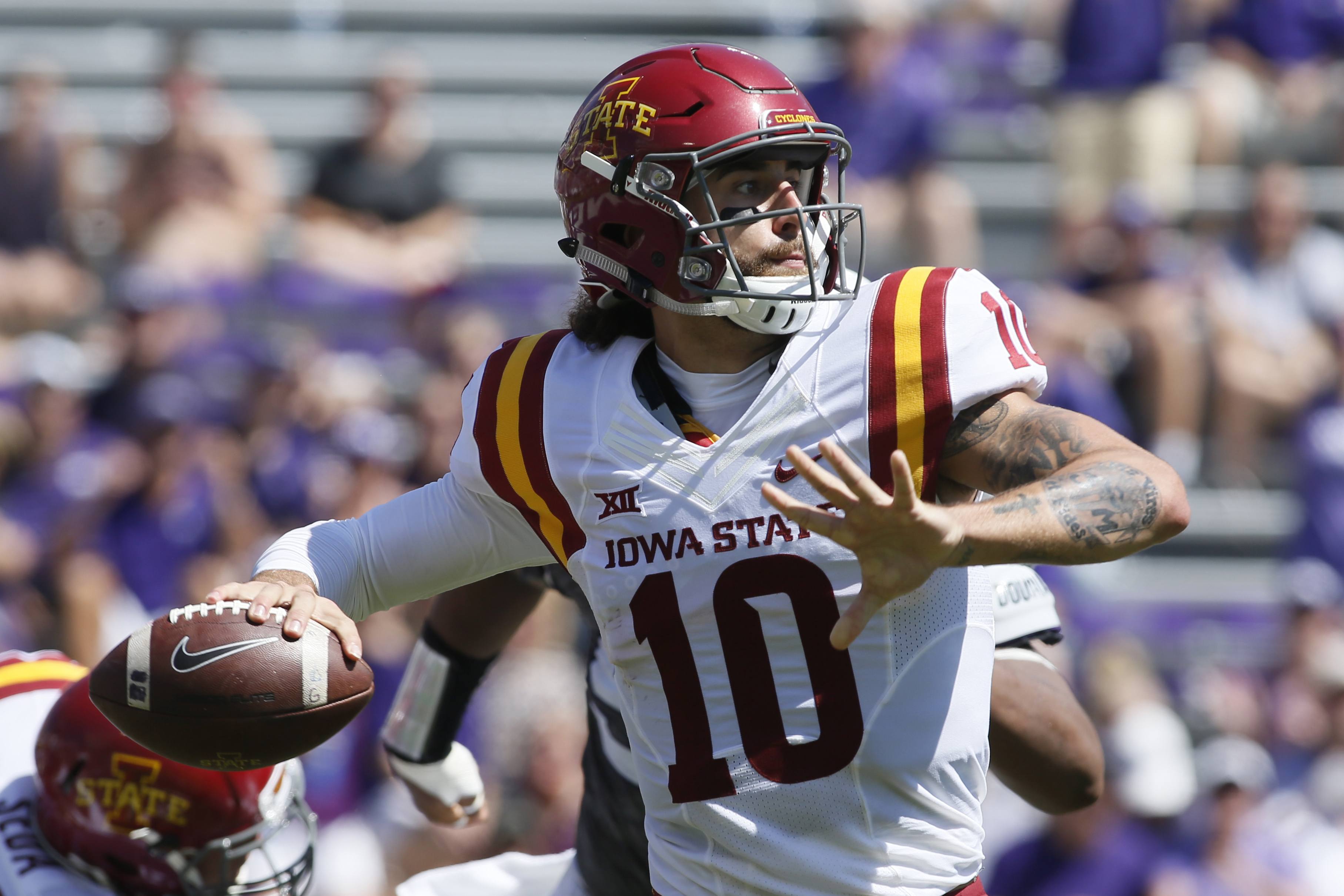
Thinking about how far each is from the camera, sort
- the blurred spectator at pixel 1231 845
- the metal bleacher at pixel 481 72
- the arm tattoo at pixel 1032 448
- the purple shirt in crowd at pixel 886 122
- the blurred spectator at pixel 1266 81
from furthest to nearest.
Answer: the metal bleacher at pixel 481 72, the blurred spectator at pixel 1266 81, the purple shirt in crowd at pixel 886 122, the blurred spectator at pixel 1231 845, the arm tattoo at pixel 1032 448

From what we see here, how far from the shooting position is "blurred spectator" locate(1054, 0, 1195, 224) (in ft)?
26.2

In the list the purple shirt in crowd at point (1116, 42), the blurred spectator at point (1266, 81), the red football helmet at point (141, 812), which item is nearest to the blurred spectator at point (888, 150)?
the purple shirt in crowd at point (1116, 42)

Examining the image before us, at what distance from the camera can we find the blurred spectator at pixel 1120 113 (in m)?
7.97

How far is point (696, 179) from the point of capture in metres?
2.57

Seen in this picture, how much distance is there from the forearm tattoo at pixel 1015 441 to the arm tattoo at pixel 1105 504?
9cm

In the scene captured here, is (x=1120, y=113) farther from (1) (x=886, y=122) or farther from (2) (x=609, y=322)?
(2) (x=609, y=322)

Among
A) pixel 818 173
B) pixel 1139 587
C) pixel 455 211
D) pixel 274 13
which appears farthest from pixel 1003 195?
pixel 818 173

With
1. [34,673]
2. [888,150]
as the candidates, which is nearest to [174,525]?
[34,673]

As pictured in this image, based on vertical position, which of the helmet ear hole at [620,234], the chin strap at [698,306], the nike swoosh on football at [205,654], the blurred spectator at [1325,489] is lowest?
the blurred spectator at [1325,489]

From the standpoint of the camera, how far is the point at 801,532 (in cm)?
238

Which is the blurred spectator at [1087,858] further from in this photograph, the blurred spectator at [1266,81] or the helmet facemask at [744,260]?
the blurred spectator at [1266,81]

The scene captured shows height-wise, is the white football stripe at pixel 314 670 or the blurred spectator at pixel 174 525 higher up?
the white football stripe at pixel 314 670

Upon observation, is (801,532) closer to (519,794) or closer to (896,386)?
(896,386)

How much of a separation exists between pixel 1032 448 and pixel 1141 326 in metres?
5.26
